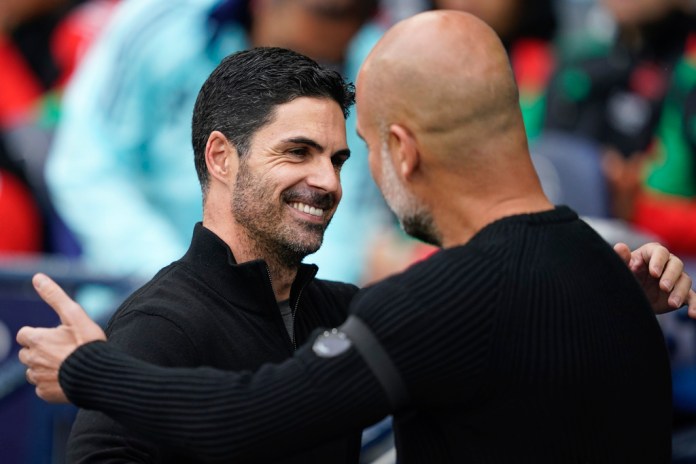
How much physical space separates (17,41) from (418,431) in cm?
487

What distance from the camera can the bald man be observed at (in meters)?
2.04

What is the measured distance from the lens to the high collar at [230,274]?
2.61 m

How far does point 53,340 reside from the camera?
2207mm

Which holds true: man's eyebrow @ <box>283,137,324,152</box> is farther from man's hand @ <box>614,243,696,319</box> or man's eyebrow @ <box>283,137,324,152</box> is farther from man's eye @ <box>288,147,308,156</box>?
man's hand @ <box>614,243,696,319</box>

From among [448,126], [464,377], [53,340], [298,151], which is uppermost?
[448,126]

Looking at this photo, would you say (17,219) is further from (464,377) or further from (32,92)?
(464,377)

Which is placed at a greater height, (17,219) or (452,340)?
(452,340)

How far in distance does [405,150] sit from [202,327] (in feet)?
2.02

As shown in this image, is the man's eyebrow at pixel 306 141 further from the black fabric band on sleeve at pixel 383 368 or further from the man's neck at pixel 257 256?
the black fabric band on sleeve at pixel 383 368

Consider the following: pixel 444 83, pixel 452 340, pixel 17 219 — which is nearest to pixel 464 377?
pixel 452 340

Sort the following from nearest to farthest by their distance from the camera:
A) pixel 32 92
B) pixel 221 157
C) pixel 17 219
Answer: pixel 221 157 < pixel 17 219 < pixel 32 92

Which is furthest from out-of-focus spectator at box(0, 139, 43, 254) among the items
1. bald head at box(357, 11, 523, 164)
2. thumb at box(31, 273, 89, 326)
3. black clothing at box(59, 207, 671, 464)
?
bald head at box(357, 11, 523, 164)

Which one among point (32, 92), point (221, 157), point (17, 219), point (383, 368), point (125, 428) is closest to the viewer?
point (383, 368)

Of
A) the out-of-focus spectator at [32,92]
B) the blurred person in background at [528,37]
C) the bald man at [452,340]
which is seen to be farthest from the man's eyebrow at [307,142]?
the out-of-focus spectator at [32,92]
